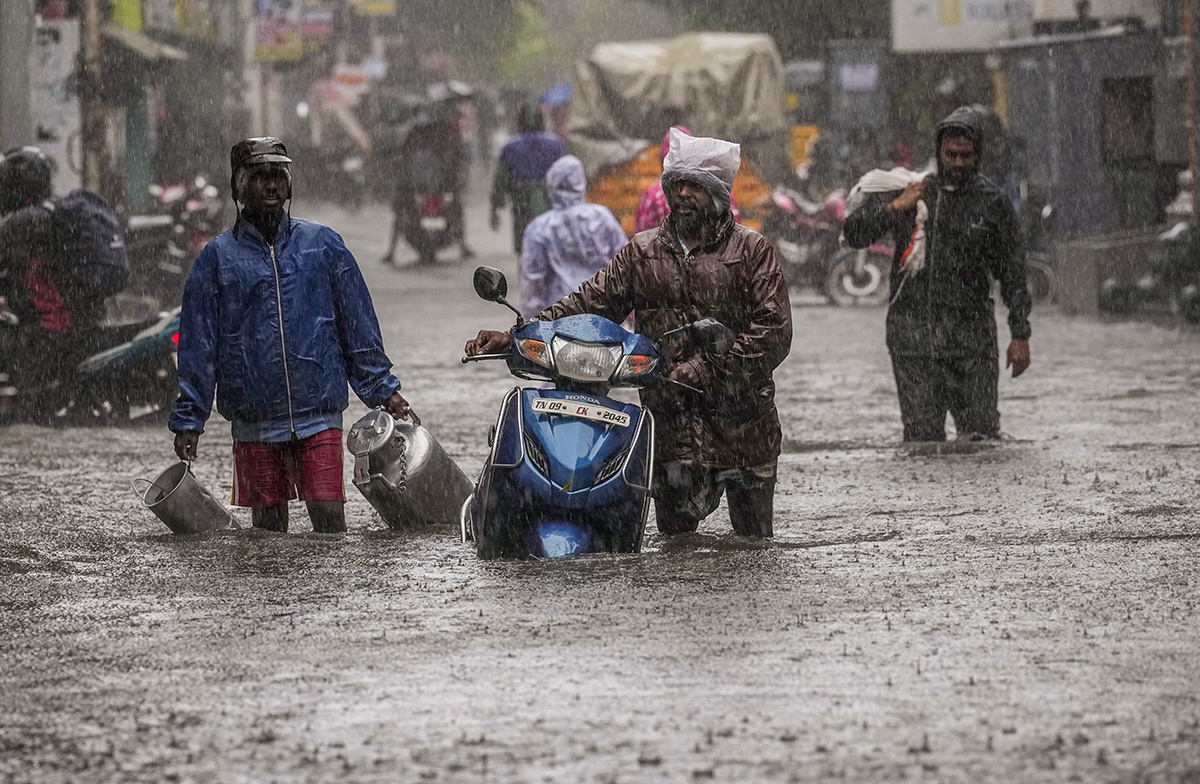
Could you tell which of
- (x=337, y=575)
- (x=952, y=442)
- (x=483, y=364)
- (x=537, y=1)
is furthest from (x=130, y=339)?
(x=537, y=1)

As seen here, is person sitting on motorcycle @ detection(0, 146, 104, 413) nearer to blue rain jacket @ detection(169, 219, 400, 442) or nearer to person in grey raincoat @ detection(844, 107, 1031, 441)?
person in grey raincoat @ detection(844, 107, 1031, 441)

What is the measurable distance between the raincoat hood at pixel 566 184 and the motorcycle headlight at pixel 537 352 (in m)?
6.16

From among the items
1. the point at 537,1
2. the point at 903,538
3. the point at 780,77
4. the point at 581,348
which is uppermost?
the point at 537,1

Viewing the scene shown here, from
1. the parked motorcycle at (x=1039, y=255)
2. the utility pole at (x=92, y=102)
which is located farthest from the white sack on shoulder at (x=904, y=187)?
the parked motorcycle at (x=1039, y=255)

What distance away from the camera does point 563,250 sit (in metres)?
12.6

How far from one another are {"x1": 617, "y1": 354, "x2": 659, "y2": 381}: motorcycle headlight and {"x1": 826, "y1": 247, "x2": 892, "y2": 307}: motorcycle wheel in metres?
14.3

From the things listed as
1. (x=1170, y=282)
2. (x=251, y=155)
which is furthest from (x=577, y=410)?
(x=1170, y=282)

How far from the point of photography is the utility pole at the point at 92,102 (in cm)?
1961

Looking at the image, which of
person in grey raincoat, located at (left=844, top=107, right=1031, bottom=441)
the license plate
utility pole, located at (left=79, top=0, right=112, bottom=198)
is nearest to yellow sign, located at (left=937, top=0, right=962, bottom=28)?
utility pole, located at (left=79, top=0, right=112, bottom=198)

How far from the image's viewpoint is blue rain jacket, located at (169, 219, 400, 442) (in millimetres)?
7082

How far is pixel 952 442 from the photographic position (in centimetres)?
986

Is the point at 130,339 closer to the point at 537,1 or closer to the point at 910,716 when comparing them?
the point at 910,716

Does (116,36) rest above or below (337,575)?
above

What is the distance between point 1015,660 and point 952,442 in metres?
4.48
